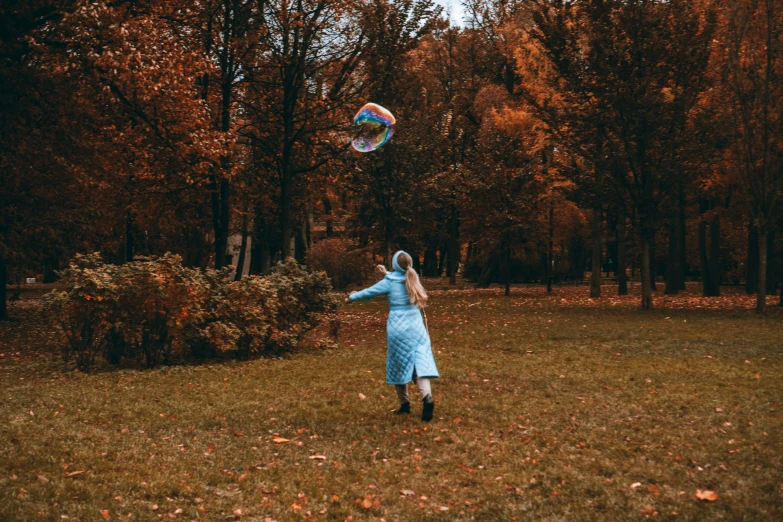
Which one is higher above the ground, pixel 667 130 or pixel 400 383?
pixel 667 130

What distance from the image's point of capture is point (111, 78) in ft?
52.3

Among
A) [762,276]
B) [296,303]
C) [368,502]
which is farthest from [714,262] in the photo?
[368,502]

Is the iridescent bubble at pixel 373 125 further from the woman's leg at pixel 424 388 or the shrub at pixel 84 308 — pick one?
the woman's leg at pixel 424 388

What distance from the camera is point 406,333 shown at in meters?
8.99

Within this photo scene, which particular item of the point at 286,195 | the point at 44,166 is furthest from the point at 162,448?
the point at 286,195

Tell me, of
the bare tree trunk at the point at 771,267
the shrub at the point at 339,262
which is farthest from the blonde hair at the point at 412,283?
the shrub at the point at 339,262

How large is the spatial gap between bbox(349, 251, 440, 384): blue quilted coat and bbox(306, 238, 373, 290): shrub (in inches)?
1078

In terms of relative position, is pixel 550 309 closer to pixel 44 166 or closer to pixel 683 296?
pixel 683 296

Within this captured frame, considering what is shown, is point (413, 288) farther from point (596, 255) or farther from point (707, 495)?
point (596, 255)

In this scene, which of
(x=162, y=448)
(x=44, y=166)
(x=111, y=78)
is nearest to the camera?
(x=162, y=448)

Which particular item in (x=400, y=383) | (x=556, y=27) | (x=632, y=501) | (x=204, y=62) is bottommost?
(x=632, y=501)

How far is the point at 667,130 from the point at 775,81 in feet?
11.0

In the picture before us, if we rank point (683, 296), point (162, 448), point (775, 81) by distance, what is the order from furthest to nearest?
1. point (683, 296)
2. point (775, 81)
3. point (162, 448)

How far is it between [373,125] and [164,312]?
588cm
